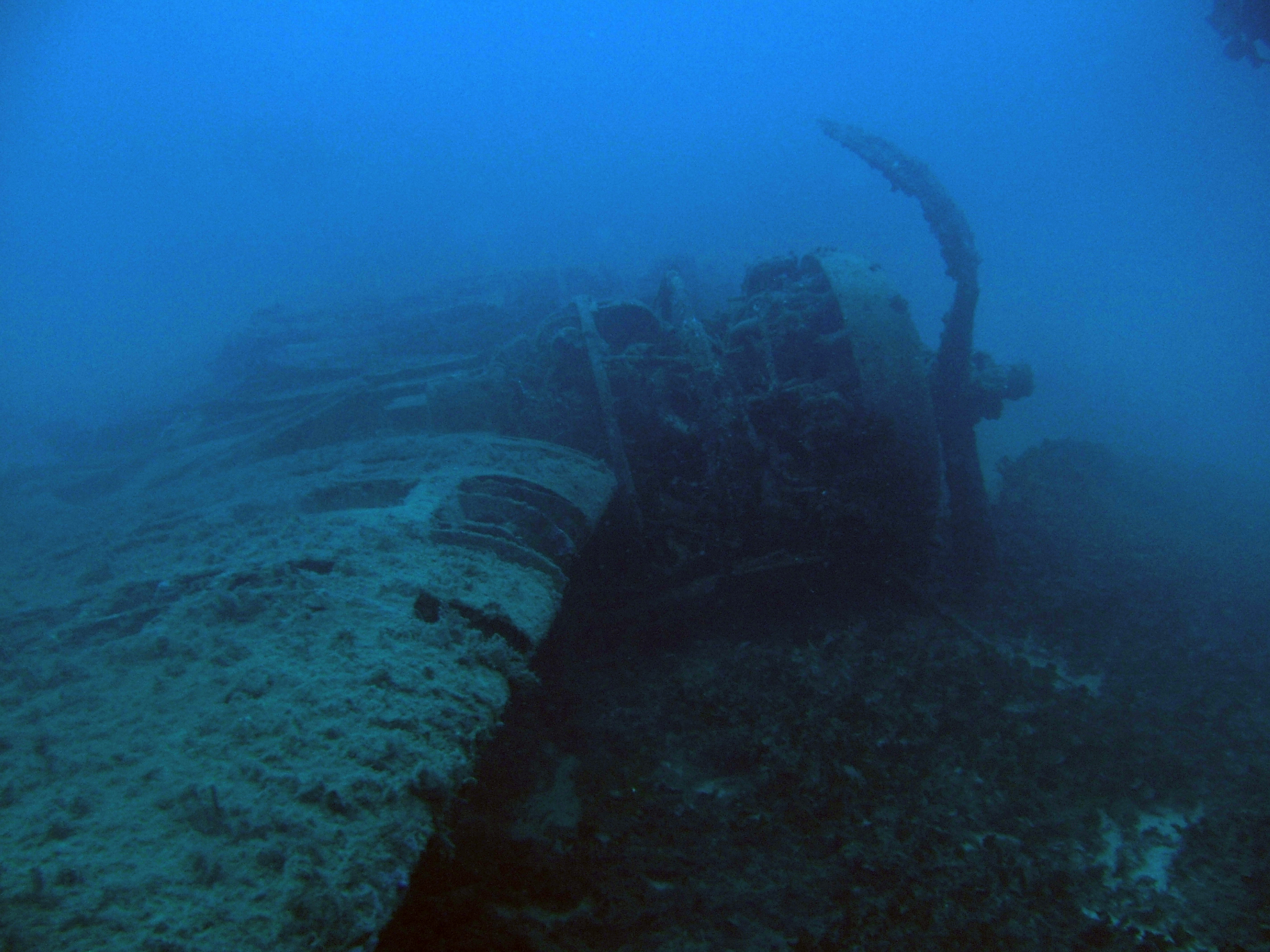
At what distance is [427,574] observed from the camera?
9.36 ft

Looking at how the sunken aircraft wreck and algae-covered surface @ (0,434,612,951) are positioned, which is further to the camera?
the sunken aircraft wreck

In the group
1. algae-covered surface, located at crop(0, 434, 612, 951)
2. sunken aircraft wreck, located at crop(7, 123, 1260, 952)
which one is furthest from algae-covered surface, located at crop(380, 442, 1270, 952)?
algae-covered surface, located at crop(0, 434, 612, 951)

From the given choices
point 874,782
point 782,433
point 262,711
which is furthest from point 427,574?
point 782,433

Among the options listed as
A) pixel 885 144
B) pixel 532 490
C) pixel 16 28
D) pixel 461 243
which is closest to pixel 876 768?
pixel 532 490

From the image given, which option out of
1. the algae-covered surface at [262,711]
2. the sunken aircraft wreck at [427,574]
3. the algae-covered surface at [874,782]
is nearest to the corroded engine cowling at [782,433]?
the sunken aircraft wreck at [427,574]

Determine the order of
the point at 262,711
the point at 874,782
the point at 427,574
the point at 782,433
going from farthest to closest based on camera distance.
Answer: the point at 782,433 < the point at 874,782 < the point at 427,574 < the point at 262,711

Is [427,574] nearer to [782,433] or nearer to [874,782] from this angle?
[874,782]

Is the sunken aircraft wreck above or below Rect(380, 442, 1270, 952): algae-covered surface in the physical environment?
above

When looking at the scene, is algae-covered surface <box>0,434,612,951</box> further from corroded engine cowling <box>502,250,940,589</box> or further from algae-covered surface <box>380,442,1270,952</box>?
corroded engine cowling <box>502,250,940,589</box>

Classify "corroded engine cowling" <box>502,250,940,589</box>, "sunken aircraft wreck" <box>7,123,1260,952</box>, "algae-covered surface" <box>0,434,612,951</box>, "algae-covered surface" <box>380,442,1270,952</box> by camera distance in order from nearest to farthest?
"algae-covered surface" <box>0,434,612,951</box> < "sunken aircraft wreck" <box>7,123,1260,952</box> < "algae-covered surface" <box>380,442,1270,952</box> < "corroded engine cowling" <box>502,250,940,589</box>

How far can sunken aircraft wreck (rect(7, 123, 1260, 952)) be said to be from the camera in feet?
4.93

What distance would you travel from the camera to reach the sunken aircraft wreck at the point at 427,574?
59.1 inches

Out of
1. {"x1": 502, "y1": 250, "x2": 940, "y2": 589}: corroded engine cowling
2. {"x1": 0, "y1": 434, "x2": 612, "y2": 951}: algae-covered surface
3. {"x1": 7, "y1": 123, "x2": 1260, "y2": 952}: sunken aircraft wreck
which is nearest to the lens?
{"x1": 0, "y1": 434, "x2": 612, "y2": 951}: algae-covered surface

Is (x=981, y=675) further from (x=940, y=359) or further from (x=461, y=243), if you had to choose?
(x=461, y=243)
